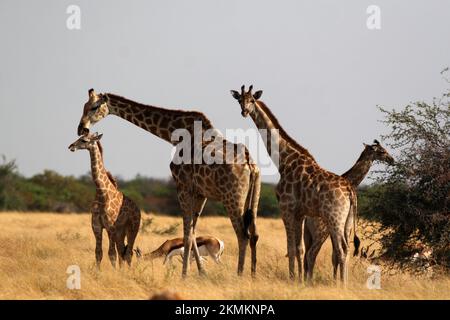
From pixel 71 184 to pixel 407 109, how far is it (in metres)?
38.0

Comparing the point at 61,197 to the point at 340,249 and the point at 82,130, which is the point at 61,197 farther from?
the point at 340,249

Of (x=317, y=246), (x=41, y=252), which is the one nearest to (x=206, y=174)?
(x=317, y=246)

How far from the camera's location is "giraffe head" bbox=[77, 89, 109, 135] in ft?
45.6

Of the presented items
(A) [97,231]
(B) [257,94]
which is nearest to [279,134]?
(B) [257,94]

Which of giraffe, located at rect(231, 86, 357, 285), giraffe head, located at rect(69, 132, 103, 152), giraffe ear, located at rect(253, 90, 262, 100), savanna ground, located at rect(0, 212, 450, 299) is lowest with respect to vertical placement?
savanna ground, located at rect(0, 212, 450, 299)

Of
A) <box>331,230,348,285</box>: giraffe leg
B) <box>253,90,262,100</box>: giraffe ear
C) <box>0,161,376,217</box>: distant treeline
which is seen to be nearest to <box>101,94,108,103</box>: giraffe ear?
<box>253,90,262,100</box>: giraffe ear

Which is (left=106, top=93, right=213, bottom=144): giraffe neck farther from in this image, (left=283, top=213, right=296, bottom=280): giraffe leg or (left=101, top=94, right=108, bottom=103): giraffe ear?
(left=283, top=213, right=296, bottom=280): giraffe leg

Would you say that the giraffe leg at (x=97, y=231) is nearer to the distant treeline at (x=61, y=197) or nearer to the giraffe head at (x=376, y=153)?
the giraffe head at (x=376, y=153)

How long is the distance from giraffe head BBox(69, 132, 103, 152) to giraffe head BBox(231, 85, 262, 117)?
2.57 meters

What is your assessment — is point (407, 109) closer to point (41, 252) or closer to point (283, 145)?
point (283, 145)

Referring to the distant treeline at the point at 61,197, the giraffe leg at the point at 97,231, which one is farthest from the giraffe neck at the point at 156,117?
the distant treeline at the point at 61,197

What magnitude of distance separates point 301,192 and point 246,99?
5.79 feet

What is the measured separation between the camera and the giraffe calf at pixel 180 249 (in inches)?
670
